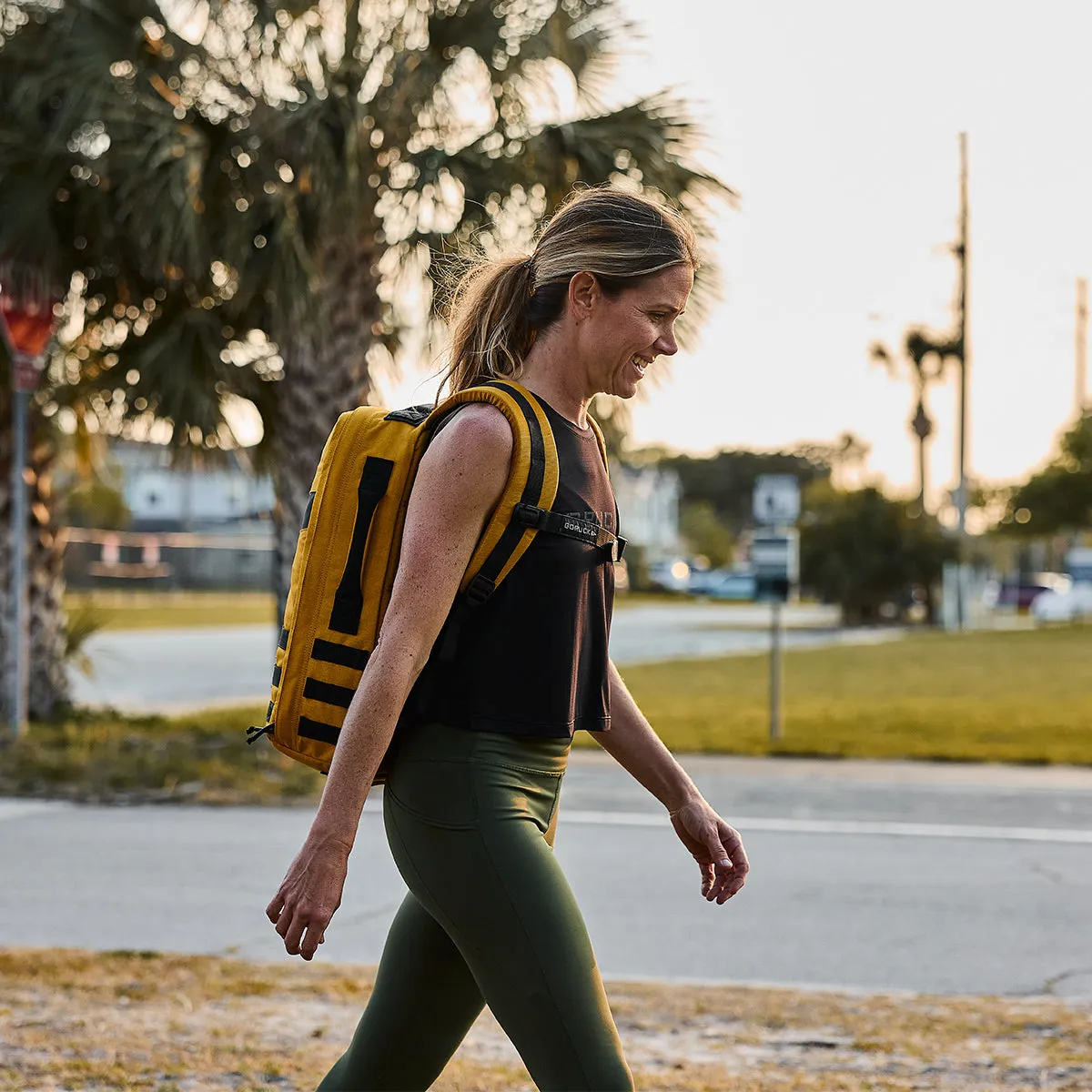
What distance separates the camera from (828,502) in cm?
4069

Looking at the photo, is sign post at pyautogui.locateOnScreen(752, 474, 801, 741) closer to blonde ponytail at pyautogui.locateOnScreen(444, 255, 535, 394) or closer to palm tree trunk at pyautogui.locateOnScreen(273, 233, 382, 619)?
palm tree trunk at pyautogui.locateOnScreen(273, 233, 382, 619)

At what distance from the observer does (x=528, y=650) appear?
2.32 m

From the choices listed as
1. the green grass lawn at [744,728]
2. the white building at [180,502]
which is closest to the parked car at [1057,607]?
the green grass lawn at [744,728]

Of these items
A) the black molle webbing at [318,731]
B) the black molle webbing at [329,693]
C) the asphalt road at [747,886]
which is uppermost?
the black molle webbing at [329,693]

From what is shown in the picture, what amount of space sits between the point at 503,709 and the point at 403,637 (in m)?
0.19

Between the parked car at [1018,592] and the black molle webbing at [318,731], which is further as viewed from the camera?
the parked car at [1018,592]

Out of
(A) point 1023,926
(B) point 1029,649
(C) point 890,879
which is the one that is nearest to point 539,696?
(A) point 1023,926

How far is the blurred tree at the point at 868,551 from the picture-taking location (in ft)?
129

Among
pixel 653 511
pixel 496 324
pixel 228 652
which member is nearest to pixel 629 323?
pixel 496 324

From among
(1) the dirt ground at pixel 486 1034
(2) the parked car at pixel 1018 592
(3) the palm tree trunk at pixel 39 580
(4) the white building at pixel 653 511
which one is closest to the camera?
(1) the dirt ground at pixel 486 1034

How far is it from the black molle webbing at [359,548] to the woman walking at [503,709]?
0.25ft

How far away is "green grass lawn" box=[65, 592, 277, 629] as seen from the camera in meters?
34.5

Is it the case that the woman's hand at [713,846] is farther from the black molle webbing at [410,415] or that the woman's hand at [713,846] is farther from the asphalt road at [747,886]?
the asphalt road at [747,886]

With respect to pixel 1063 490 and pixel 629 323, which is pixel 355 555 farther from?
pixel 1063 490
